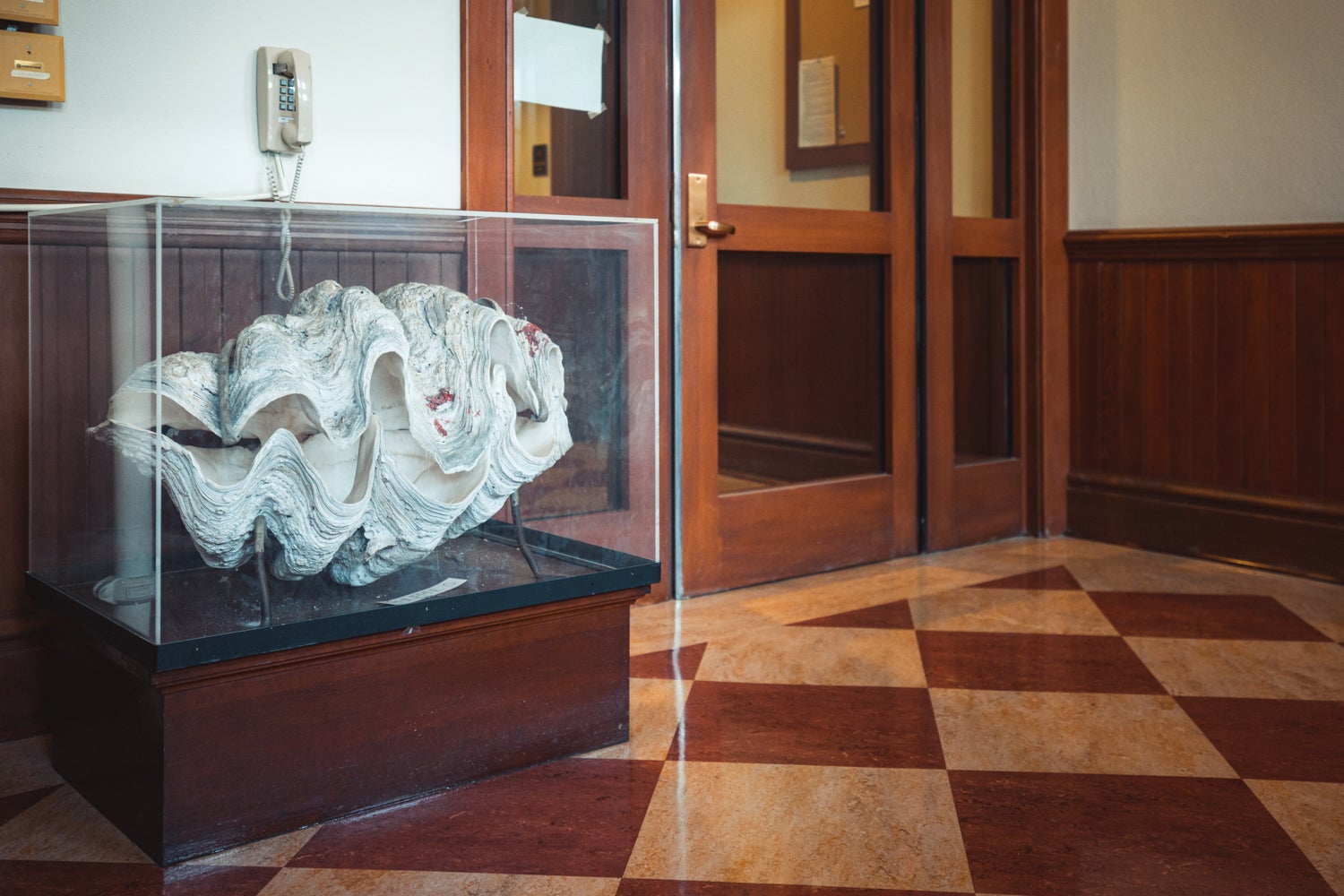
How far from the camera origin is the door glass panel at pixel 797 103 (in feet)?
9.30

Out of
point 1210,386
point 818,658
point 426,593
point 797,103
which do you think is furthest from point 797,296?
point 426,593

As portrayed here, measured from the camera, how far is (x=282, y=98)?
6.82 feet

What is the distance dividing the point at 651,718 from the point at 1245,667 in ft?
3.71

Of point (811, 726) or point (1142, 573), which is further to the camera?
point (1142, 573)

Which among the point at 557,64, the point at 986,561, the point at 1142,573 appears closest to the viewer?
the point at 557,64

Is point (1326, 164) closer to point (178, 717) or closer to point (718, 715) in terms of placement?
point (718, 715)

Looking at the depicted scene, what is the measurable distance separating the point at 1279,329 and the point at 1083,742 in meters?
1.64

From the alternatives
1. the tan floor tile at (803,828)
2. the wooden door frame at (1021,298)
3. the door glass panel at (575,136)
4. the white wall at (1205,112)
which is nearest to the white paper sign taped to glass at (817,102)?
the wooden door frame at (1021,298)

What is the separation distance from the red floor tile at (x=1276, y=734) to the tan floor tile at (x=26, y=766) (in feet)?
5.61

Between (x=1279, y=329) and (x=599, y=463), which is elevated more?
(x=1279, y=329)

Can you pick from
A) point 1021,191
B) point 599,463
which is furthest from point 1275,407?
point 599,463

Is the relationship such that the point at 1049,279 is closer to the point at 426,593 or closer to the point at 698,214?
the point at 698,214

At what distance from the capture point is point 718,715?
2.01m

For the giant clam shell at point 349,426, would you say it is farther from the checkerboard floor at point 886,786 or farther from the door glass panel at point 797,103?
the door glass panel at point 797,103
